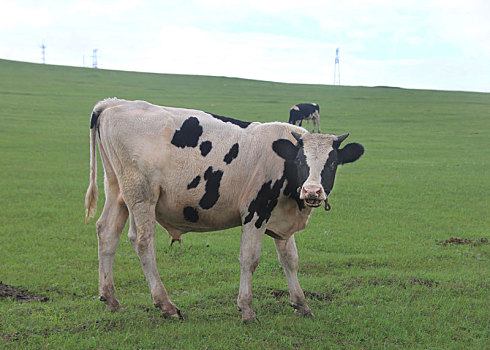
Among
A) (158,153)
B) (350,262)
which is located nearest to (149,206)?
(158,153)

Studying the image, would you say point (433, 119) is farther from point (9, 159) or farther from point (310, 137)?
point (310, 137)

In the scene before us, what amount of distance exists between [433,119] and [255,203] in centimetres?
4335

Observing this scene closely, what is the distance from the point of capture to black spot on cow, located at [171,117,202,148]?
23.8 ft

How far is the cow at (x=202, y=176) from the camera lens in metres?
7.14

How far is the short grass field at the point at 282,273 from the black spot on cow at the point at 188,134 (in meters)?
2.27

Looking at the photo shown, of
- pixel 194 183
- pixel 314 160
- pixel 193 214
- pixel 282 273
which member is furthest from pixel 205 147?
pixel 282 273

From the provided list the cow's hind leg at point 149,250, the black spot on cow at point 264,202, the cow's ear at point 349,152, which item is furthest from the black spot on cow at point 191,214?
the cow's ear at point 349,152

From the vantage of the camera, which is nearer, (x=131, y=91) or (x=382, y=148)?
(x=382, y=148)

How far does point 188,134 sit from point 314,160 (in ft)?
5.73

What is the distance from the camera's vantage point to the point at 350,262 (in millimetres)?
10094

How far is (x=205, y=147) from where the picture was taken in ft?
23.9

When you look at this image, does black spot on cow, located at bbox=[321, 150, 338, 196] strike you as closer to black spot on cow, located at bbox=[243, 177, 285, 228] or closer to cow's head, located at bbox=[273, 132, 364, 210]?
cow's head, located at bbox=[273, 132, 364, 210]

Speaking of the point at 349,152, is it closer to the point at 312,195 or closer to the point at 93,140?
the point at 312,195

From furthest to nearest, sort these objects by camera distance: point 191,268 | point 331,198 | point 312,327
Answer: point 331,198 < point 191,268 < point 312,327
